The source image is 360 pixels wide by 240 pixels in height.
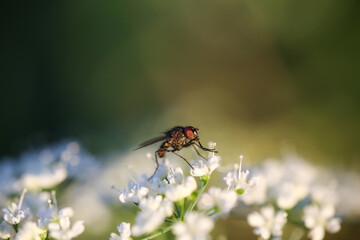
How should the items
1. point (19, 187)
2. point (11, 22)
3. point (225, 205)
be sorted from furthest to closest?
1. point (11, 22)
2. point (19, 187)
3. point (225, 205)

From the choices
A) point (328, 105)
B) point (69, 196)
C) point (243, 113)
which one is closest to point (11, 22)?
point (243, 113)

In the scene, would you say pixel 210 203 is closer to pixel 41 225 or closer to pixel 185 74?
pixel 41 225

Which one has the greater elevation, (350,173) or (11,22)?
(11,22)

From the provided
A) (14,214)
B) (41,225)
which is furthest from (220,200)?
(14,214)

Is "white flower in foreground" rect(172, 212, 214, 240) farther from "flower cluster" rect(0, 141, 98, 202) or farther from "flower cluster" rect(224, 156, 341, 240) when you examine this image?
"flower cluster" rect(0, 141, 98, 202)

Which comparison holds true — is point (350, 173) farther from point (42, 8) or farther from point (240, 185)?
point (42, 8)

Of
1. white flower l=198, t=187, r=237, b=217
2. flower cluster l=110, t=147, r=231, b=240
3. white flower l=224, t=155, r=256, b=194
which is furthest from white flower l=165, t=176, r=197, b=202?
white flower l=224, t=155, r=256, b=194

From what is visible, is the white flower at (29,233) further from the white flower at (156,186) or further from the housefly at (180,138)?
the housefly at (180,138)
